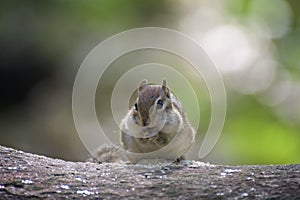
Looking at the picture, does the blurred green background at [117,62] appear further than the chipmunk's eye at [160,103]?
Yes

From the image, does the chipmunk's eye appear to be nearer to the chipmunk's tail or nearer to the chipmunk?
the chipmunk

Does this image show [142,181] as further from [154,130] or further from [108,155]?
[108,155]

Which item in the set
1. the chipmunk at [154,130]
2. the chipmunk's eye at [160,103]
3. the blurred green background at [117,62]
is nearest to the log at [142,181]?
the chipmunk at [154,130]

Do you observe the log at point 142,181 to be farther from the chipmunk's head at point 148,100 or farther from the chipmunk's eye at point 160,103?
the chipmunk's eye at point 160,103

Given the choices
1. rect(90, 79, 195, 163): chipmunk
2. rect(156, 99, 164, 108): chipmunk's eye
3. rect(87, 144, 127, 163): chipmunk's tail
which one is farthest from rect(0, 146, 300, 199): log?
rect(87, 144, 127, 163): chipmunk's tail

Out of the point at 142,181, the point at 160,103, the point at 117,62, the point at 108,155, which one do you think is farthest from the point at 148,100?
the point at 117,62

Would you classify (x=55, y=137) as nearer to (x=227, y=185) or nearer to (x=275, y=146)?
(x=275, y=146)
